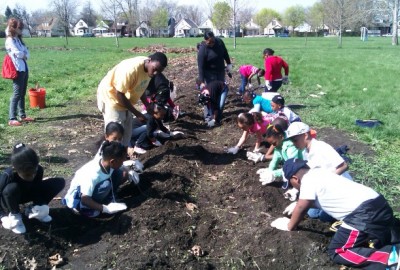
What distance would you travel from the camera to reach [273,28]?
111m

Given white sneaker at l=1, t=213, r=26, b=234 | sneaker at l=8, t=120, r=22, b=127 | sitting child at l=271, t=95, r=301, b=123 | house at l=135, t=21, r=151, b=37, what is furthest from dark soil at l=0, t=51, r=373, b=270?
house at l=135, t=21, r=151, b=37

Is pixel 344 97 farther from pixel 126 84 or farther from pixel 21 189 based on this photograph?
pixel 21 189

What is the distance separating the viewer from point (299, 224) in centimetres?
410

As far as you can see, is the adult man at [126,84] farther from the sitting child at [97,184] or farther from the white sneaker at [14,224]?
the white sneaker at [14,224]

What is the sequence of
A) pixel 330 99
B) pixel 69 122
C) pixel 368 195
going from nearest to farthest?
pixel 368 195 → pixel 69 122 → pixel 330 99

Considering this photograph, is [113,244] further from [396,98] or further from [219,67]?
[396,98]

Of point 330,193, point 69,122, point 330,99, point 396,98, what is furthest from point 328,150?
point 396,98

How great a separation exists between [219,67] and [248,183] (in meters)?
4.03

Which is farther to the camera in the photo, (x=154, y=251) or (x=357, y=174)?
(x=357, y=174)

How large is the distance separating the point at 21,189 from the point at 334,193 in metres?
2.89

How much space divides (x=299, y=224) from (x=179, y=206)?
50.0 inches

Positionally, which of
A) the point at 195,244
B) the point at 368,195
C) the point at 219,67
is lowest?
the point at 195,244

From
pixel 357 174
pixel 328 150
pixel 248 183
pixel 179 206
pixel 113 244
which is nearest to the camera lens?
pixel 113 244

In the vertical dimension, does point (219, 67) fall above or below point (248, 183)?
above
